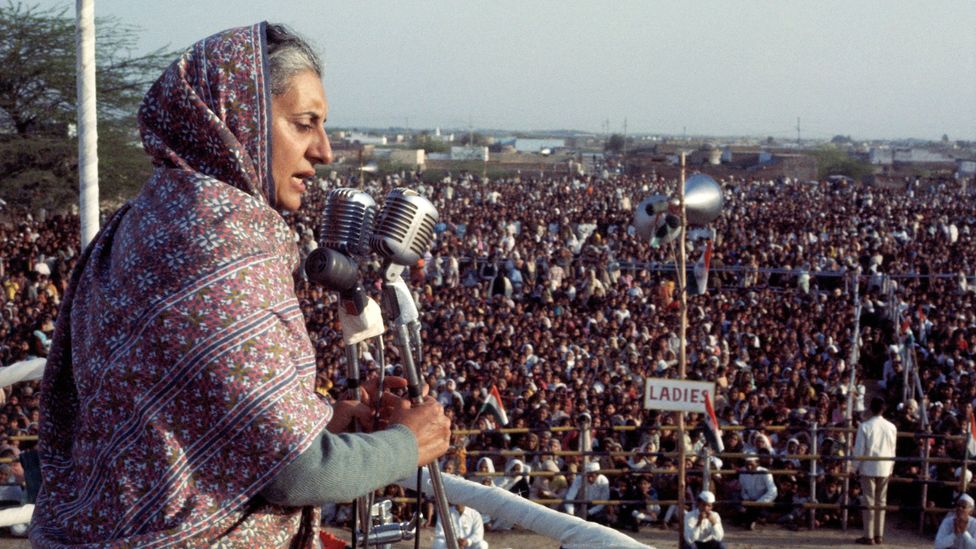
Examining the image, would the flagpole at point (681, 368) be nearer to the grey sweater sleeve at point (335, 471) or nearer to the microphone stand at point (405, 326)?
the microphone stand at point (405, 326)

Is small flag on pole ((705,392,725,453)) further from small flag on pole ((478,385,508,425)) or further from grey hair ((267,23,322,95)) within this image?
grey hair ((267,23,322,95))

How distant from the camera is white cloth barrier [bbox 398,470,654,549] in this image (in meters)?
2.23

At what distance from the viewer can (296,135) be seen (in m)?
1.38

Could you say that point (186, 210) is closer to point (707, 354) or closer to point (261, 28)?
point (261, 28)

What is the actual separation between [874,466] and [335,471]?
26.6 feet

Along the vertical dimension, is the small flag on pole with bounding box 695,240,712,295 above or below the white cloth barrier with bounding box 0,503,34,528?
below

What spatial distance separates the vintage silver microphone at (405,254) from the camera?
5.41 feet

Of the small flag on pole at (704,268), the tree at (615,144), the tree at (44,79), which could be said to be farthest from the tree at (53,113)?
the tree at (615,144)

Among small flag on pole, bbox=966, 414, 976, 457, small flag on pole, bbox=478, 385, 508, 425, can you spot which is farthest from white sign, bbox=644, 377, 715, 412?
small flag on pole, bbox=966, 414, 976, 457

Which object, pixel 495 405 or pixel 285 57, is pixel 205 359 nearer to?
pixel 285 57

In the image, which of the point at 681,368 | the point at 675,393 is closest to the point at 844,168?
the point at 681,368

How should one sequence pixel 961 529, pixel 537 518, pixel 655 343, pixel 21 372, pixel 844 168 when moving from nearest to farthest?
pixel 537 518
pixel 21 372
pixel 961 529
pixel 655 343
pixel 844 168

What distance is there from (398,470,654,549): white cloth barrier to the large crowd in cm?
68

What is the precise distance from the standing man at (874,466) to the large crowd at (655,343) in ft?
0.66
